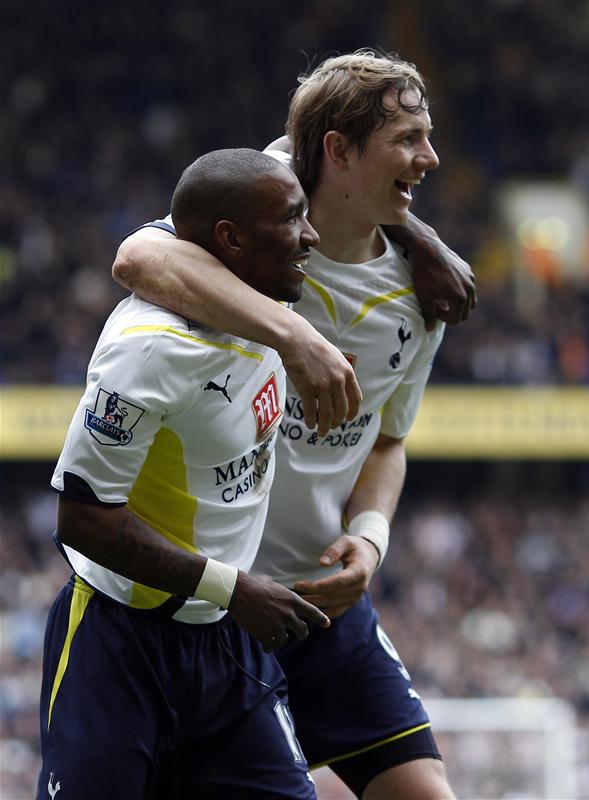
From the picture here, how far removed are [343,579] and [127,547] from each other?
745mm

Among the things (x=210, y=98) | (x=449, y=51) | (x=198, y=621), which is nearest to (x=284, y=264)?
(x=198, y=621)

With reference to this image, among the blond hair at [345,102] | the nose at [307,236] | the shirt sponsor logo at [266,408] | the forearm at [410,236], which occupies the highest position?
the blond hair at [345,102]

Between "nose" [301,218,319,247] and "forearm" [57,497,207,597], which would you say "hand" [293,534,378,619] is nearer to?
"forearm" [57,497,207,597]

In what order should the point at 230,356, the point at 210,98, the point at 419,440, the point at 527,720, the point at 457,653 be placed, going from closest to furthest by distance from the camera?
the point at 230,356 → the point at 527,720 → the point at 457,653 → the point at 419,440 → the point at 210,98

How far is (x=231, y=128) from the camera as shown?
20.7 meters

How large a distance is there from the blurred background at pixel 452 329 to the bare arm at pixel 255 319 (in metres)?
7.30

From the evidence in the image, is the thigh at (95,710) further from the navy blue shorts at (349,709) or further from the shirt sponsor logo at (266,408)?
the navy blue shorts at (349,709)

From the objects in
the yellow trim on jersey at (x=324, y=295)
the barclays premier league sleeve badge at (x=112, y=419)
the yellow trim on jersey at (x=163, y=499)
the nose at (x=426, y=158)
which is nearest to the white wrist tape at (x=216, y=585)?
the yellow trim on jersey at (x=163, y=499)

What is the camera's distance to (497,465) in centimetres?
1931

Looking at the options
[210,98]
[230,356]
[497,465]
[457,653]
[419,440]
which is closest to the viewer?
[230,356]

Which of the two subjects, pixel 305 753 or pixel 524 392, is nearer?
pixel 305 753

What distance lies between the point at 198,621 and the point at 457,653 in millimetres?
11814

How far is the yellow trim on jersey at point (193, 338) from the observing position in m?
2.91

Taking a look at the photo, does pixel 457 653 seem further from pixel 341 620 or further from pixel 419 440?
pixel 341 620
